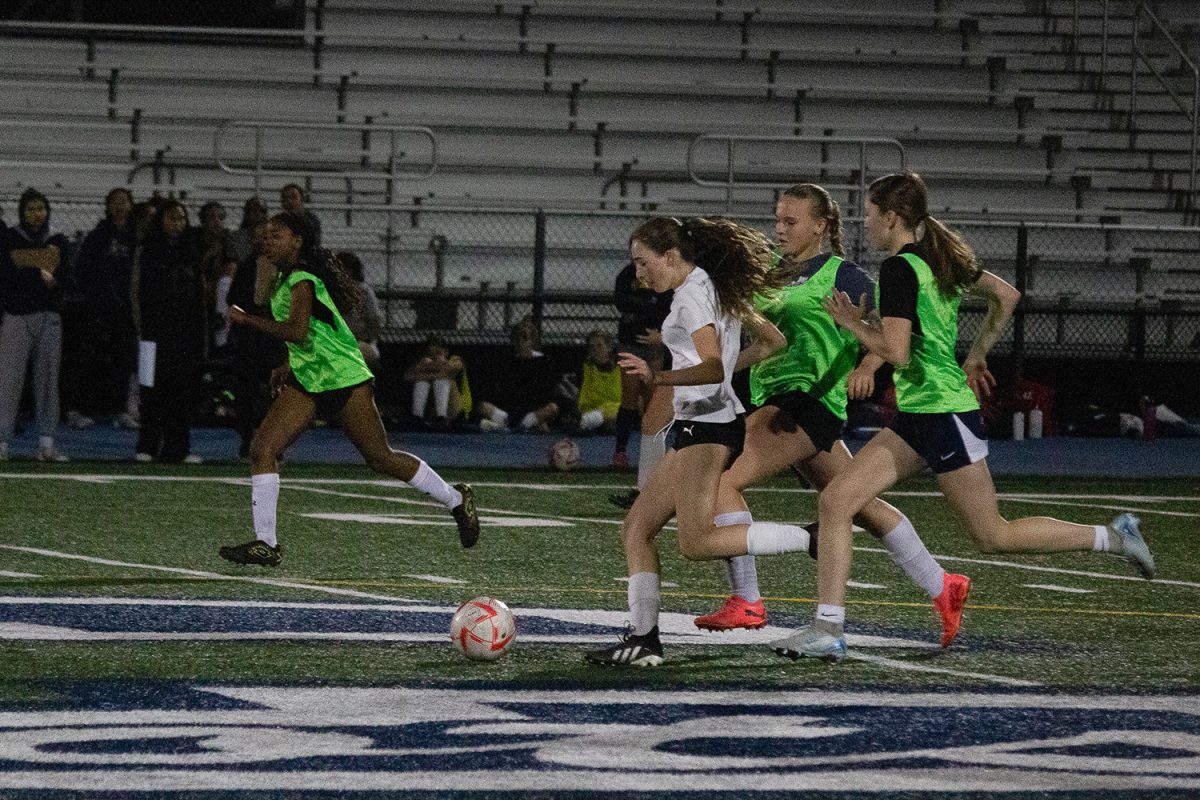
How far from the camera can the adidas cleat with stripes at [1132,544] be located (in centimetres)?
826

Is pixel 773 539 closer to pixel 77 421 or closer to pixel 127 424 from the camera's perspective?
pixel 127 424

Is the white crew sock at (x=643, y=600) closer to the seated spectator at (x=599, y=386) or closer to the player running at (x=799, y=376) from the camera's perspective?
the player running at (x=799, y=376)

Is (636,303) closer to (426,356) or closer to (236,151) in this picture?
(426,356)

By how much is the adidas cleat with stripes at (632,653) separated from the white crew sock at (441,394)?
12.1 meters

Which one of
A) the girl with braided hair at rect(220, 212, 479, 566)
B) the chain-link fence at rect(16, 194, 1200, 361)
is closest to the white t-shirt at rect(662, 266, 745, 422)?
the girl with braided hair at rect(220, 212, 479, 566)

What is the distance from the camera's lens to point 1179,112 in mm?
25219

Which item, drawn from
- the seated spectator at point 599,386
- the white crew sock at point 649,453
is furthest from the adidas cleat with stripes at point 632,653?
the seated spectator at point 599,386

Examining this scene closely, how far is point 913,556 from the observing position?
7.88 metres

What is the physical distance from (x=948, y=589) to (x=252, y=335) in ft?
30.4

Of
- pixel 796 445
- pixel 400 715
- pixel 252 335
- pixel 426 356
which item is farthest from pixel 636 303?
pixel 400 715

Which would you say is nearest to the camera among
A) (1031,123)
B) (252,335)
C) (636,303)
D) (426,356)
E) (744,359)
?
(744,359)

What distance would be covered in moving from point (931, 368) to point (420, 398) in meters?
12.0

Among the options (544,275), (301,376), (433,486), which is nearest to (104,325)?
(544,275)

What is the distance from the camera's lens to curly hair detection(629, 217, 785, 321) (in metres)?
7.38
